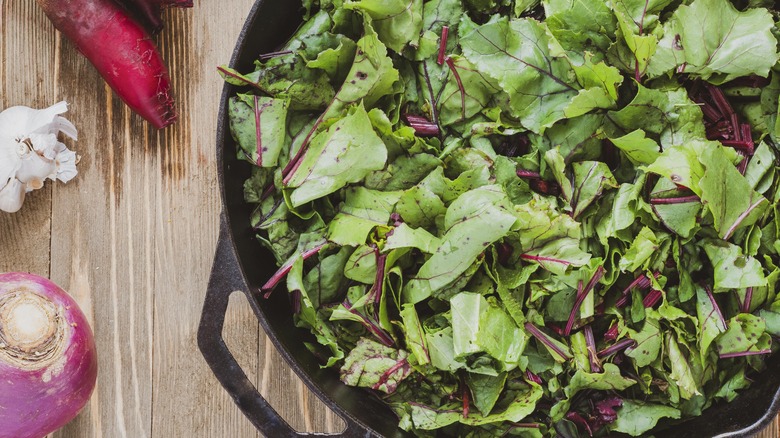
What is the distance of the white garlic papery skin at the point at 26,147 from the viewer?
1.20 meters

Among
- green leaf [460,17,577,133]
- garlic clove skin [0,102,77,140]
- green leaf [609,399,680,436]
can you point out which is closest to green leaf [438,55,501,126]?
green leaf [460,17,577,133]

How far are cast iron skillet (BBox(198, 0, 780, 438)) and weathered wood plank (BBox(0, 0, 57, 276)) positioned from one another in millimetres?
449

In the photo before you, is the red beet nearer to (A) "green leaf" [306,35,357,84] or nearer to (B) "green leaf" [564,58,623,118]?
Answer: (A) "green leaf" [306,35,357,84]

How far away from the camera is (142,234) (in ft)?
4.15

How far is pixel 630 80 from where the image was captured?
3.21ft

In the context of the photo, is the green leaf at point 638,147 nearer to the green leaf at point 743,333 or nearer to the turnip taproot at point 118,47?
the green leaf at point 743,333

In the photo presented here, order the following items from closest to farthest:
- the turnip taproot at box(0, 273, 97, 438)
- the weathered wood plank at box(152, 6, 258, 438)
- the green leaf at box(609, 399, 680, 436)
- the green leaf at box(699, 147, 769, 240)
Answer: the green leaf at box(699, 147, 769, 240)
the green leaf at box(609, 399, 680, 436)
the turnip taproot at box(0, 273, 97, 438)
the weathered wood plank at box(152, 6, 258, 438)

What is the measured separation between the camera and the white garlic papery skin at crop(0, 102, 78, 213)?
47.1 inches

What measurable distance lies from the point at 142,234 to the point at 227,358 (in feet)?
1.18

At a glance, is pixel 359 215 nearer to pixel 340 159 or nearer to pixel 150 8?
pixel 340 159

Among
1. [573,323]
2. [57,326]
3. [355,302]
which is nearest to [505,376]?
[573,323]

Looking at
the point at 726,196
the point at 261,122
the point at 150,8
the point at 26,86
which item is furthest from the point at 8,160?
the point at 726,196

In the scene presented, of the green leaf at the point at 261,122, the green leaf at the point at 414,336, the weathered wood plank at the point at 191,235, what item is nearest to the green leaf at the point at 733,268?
the green leaf at the point at 414,336

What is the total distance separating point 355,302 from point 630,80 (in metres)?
0.49
